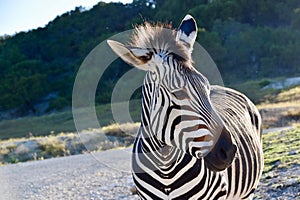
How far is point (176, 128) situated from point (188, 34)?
0.89 metres

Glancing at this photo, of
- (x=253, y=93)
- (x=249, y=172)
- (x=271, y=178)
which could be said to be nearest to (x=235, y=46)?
(x=253, y=93)

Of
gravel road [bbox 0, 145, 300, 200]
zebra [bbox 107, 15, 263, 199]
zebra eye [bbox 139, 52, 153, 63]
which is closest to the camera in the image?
zebra [bbox 107, 15, 263, 199]

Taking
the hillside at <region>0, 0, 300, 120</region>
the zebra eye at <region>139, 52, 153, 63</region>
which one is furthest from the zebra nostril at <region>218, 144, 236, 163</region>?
the hillside at <region>0, 0, 300, 120</region>

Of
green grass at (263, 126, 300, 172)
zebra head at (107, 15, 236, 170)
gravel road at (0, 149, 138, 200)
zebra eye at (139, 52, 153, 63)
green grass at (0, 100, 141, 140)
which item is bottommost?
green grass at (0, 100, 141, 140)

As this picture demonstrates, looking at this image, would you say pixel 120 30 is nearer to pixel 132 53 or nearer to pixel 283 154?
pixel 283 154

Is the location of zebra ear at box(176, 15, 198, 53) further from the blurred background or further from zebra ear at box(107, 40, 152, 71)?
the blurred background

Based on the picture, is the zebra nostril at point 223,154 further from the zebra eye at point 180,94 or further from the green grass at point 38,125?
the green grass at point 38,125

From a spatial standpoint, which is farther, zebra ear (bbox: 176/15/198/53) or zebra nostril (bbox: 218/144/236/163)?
zebra ear (bbox: 176/15/198/53)

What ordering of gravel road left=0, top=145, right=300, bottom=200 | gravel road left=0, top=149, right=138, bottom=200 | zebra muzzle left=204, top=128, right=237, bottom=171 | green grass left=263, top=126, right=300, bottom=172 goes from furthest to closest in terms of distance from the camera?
gravel road left=0, top=149, right=138, bottom=200
green grass left=263, top=126, right=300, bottom=172
gravel road left=0, top=145, right=300, bottom=200
zebra muzzle left=204, top=128, right=237, bottom=171

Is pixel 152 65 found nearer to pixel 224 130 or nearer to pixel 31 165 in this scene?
pixel 224 130

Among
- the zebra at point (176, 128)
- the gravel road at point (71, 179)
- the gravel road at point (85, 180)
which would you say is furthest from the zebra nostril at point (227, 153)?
the gravel road at point (71, 179)

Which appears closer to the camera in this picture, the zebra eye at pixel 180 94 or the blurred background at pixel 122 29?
the zebra eye at pixel 180 94

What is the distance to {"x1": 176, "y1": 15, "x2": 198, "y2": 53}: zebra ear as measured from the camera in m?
3.44

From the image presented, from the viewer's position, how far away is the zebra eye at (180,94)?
2.99 metres
